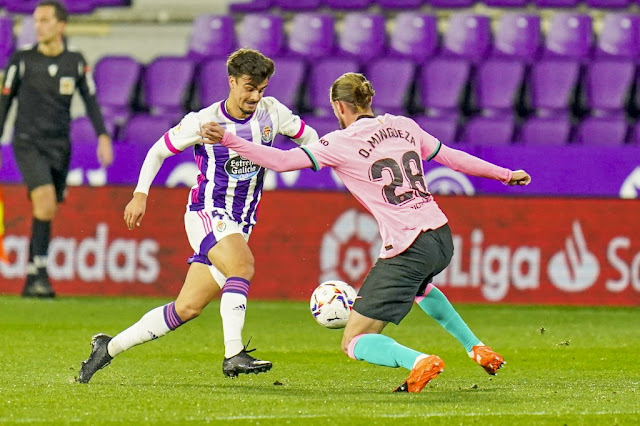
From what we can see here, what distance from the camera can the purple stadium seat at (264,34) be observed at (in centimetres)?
1523

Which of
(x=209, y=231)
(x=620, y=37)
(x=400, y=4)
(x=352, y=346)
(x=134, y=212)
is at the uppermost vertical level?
(x=400, y=4)

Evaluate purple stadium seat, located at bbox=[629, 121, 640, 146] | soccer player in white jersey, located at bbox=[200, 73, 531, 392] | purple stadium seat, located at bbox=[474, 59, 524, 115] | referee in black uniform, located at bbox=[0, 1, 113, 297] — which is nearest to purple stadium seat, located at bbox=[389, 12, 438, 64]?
purple stadium seat, located at bbox=[474, 59, 524, 115]

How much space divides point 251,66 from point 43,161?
17.4ft

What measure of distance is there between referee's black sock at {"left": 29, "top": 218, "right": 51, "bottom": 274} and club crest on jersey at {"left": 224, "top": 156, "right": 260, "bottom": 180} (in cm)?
488

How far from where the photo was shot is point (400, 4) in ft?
50.4

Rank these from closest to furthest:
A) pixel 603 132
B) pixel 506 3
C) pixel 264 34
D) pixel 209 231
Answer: pixel 209 231 < pixel 603 132 < pixel 506 3 < pixel 264 34

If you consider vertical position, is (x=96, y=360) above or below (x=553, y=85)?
below

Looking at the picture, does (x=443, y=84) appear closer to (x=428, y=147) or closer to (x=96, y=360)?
(x=428, y=147)

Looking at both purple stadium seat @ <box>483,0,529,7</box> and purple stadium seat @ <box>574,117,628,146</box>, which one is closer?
purple stadium seat @ <box>574,117,628,146</box>

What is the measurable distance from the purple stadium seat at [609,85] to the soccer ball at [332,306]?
23.5ft

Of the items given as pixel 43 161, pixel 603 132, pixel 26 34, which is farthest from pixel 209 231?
pixel 26 34

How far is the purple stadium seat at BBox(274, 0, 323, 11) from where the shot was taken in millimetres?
15602

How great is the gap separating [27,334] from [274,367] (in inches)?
91.9

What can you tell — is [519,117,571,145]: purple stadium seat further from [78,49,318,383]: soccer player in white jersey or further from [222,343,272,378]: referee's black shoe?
[222,343,272,378]: referee's black shoe
